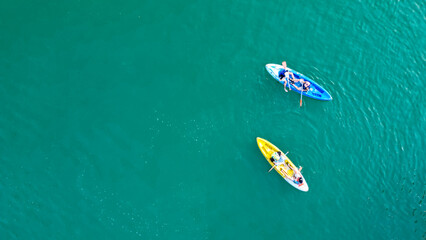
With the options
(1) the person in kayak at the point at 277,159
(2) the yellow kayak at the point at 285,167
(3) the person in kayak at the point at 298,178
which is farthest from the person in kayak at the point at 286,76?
(3) the person in kayak at the point at 298,178

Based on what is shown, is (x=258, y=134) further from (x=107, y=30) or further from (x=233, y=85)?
(x=107, y=30)

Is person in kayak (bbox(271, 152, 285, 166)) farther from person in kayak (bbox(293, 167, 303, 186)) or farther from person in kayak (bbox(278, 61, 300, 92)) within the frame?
person in kayak (bbox(278, 61, 300, 92))

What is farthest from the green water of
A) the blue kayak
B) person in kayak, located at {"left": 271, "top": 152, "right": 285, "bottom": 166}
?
person in kayak, located at {"left": 271, "top": 152, "right": 285, "bottom": 166}

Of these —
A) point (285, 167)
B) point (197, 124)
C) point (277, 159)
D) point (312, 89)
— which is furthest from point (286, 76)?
point (197, 124)

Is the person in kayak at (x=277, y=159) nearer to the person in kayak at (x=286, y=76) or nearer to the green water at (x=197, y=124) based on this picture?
the green water at (x=197, y=124)

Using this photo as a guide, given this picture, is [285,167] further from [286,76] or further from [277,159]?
[286,76]

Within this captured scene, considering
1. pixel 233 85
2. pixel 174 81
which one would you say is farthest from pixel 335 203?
pixel 174 81
